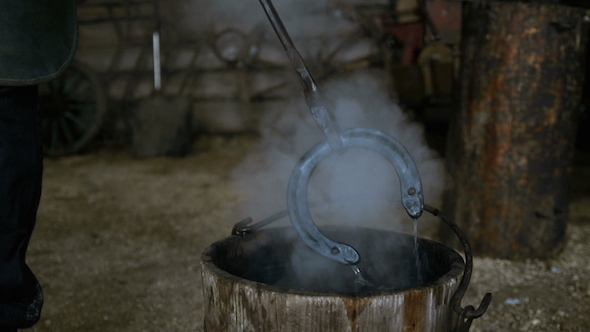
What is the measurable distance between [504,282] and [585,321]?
47 cm

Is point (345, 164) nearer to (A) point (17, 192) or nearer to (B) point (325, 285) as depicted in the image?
(B) point (325, 285)

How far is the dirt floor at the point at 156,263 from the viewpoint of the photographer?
2.32m

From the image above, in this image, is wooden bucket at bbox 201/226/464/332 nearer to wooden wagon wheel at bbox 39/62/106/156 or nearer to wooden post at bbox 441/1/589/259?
wooden post at bbox 441/1/589/259

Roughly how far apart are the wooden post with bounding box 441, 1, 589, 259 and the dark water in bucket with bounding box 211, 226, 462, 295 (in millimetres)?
1546

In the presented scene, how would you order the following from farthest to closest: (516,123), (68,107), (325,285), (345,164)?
(68,107)
(345,164)
(516,123)
(325,285)

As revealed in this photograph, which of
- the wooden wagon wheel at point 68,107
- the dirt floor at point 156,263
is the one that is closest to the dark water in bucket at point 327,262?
the dirt floor at point 156,263

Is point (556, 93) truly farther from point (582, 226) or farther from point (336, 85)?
point (336, 85)

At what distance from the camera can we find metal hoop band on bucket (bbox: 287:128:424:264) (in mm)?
1206

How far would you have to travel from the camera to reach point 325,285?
1614 millimetres

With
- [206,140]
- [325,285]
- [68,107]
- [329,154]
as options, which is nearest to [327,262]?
[325,285]

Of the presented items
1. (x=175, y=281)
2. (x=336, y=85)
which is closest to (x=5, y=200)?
(x=175, y=281)

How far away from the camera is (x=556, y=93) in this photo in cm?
281

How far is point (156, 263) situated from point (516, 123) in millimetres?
2339

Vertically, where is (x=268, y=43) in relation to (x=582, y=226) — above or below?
above
